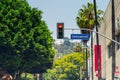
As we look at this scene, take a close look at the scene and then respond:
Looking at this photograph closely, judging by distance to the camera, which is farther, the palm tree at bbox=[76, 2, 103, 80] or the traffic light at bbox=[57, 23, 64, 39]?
the palm tree at bbox=[76, 2, 103, 80]

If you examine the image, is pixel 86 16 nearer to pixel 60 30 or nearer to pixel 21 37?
pixel 21 37

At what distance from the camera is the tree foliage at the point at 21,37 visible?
6969 cm

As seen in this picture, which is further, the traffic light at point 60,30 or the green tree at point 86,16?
the green tree at point 86,16

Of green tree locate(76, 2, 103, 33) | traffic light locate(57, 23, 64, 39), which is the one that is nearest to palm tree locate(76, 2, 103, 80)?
green tree locate(76, 2, 103, 33)

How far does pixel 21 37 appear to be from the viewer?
6988 centimetres

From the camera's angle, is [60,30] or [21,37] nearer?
[60,30]

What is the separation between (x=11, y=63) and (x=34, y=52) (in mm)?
4668

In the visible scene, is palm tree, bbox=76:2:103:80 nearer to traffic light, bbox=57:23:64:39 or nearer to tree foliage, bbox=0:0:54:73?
tree foliage, bbox=0:0:54:73

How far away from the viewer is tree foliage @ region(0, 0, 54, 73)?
69.7 metres

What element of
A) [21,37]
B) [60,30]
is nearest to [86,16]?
[21,37]

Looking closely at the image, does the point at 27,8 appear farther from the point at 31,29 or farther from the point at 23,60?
the point at 23,60

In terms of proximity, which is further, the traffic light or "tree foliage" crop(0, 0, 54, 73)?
"tree foliage" crop(0, 0, 54, 73)

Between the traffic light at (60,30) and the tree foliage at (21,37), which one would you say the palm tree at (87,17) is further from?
the traffic light at (60,30)

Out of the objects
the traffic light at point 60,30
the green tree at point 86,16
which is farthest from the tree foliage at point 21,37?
the traffic light at point 60,30
